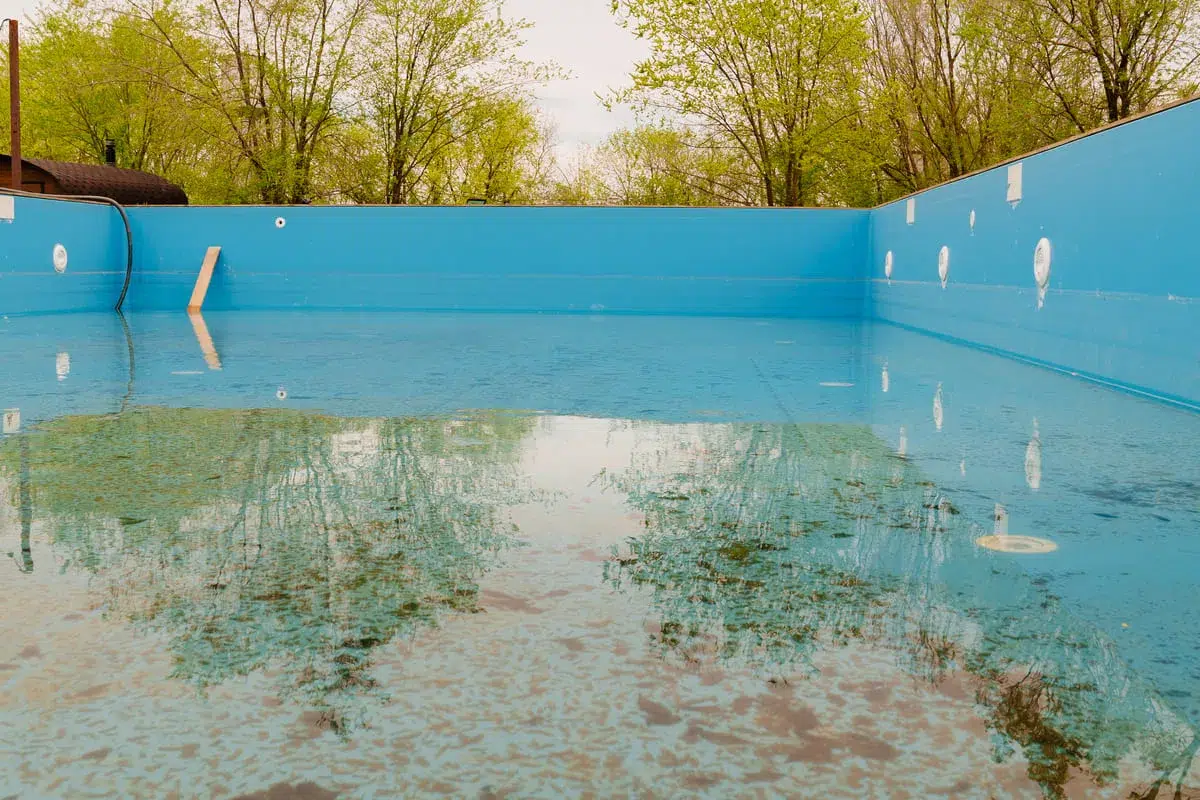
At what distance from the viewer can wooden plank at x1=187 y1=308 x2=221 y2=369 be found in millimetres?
5348

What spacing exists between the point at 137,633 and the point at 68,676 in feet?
0.50

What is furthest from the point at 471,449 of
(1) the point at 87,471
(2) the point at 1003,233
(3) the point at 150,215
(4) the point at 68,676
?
(3) the point at 150,215

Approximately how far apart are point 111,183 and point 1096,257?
62.4ft

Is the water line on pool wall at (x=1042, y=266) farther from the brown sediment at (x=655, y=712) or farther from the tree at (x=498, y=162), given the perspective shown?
the tree at (x=498, y=162)

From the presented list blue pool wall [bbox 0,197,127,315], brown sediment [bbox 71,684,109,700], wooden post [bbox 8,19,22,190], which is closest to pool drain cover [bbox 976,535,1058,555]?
brown sediment [bbox 71,684,109,700]

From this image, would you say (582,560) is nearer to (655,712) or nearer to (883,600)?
(883,600)

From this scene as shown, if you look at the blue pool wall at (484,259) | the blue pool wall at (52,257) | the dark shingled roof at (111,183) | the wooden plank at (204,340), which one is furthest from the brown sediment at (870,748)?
the dark shingled roof at (111,183)

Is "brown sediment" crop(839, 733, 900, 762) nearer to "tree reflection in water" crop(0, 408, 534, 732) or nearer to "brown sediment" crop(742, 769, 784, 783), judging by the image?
"brown sediment" crop(742, 769, 784, 783)

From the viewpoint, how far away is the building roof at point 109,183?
60.0ft

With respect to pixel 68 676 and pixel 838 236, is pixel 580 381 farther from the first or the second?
pixel 838 236

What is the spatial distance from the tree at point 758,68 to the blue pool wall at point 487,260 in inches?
414

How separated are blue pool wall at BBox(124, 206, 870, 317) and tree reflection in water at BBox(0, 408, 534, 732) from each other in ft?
24.3

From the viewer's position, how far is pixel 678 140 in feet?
70.7

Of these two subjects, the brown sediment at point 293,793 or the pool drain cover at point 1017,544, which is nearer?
the brown sediment at point 293,793
